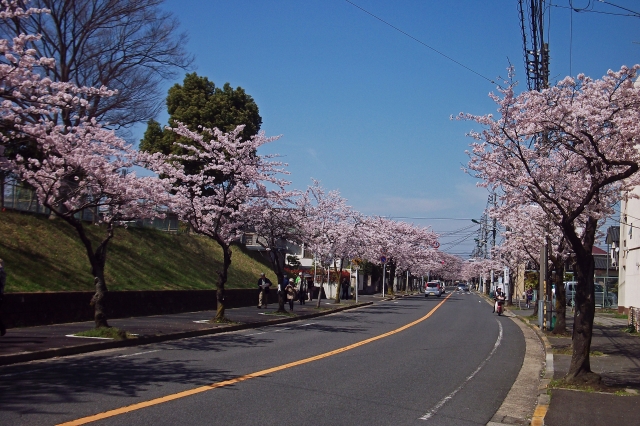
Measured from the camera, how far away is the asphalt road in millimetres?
8469

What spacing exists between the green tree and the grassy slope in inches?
268

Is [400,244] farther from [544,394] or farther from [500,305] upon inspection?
[544,394]

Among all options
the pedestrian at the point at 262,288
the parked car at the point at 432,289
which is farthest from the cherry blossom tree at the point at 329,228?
the parked car at the point at 432,289

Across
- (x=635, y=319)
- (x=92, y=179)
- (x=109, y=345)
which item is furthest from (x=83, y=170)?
(x=635, y=319)

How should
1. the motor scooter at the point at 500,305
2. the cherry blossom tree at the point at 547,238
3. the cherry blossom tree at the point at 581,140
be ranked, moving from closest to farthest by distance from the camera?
the cherry blossom tree at the point at 581,140
the cherry blossom tree at the point at 547,238
the motor scooter at the point at 500,305

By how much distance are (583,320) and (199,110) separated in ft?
107

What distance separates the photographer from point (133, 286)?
87.1 ft

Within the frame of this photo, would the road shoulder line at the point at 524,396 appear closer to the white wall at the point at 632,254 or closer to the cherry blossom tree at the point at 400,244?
the white wall at the point at 632,254

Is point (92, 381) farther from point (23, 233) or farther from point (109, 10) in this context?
point (109, 10)

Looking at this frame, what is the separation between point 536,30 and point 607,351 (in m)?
11.3

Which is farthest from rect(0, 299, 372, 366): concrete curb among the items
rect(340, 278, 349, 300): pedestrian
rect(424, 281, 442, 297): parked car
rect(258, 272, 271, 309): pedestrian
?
rect(424, 281, 442, 297): parked car

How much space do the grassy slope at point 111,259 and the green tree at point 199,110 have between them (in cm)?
682

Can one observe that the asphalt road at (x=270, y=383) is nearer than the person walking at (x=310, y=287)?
Yes

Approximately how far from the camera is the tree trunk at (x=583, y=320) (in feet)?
37.9
